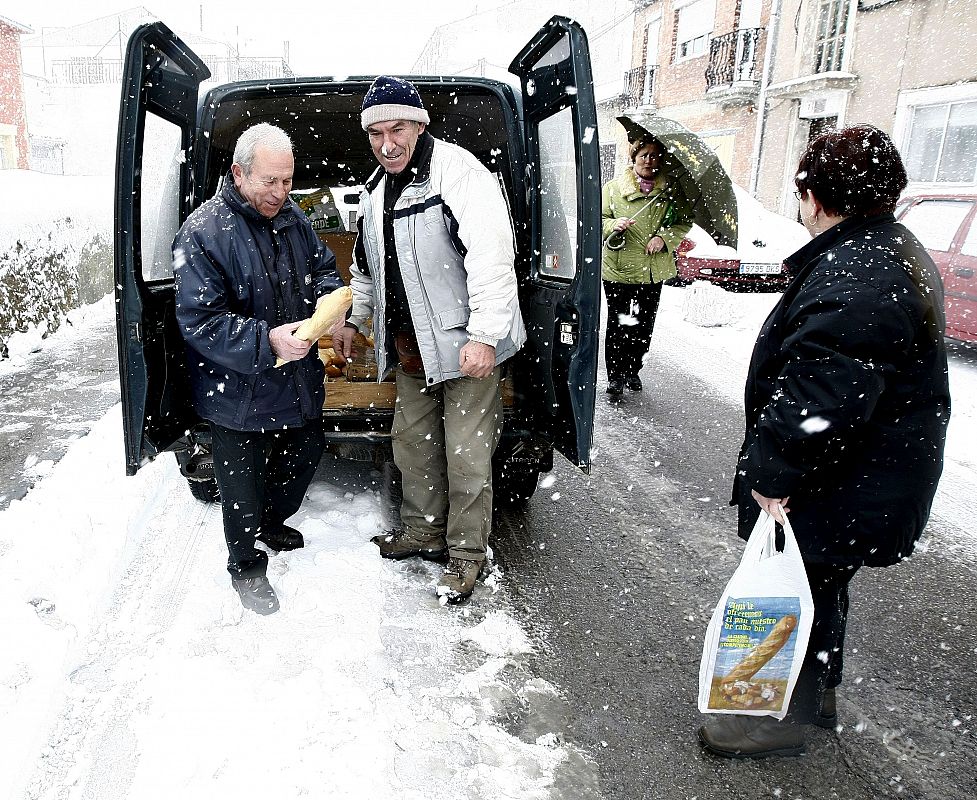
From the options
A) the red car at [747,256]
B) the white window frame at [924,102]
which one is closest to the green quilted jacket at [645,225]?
the red car at [747,256]

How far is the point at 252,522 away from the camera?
283 cm

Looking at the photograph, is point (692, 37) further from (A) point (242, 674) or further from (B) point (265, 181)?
(A) point (242, 674)

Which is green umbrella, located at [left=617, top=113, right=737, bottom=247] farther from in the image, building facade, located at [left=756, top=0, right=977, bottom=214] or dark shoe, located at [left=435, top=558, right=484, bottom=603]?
building facade, located at [left=756, top=0, right=977, bottom=214]

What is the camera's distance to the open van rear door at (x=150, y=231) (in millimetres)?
2654

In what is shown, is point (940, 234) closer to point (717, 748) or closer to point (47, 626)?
point (717, 748)

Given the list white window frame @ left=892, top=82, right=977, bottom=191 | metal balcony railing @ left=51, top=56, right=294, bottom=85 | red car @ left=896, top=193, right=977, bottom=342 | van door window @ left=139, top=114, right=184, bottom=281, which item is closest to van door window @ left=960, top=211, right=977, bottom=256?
red car @ left=896, top=193, right=977, bottom=342

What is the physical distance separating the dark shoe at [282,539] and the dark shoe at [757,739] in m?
1.94

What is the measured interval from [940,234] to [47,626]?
26.5 feet

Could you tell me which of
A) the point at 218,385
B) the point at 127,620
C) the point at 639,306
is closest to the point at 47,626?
the point at 127,620

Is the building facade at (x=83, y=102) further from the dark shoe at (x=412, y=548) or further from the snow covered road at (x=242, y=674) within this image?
the dark shoe at (x=412, y=548)

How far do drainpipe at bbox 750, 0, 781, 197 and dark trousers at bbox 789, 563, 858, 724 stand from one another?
1717cm

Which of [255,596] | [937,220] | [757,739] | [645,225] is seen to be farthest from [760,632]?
[937,220]

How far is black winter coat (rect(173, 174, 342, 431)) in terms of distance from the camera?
2.47 metres

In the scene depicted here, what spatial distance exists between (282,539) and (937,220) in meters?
7.32
